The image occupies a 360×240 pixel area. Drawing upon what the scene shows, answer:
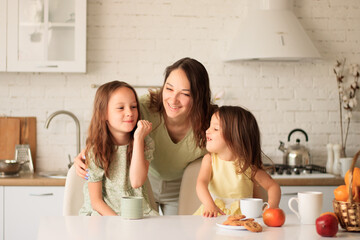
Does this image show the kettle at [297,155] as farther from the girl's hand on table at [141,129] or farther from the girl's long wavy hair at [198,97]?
the girl's hand on table at [141,129]

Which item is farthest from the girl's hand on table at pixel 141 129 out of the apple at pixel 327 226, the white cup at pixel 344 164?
the white cup at pixel 344 164

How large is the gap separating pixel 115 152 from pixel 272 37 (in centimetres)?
190

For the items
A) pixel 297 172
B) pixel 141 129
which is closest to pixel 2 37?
pixel 141 129

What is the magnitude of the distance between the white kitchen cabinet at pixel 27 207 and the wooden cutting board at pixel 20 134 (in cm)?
55

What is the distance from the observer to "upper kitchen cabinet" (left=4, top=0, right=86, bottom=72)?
3.83 metres

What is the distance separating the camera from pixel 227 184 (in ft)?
7.92

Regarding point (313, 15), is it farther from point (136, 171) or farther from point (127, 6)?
point (136, 171)

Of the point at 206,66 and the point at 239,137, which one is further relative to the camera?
the point at 206,66

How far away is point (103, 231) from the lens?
179 centimetres

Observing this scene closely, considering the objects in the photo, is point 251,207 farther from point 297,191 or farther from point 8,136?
point 8,136

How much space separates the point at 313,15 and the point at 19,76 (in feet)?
7.69

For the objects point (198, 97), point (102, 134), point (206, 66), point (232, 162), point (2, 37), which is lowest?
point (232, 162)

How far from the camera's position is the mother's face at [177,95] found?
8.33ft

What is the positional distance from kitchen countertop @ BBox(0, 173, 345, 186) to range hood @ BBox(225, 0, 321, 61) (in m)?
0.91
